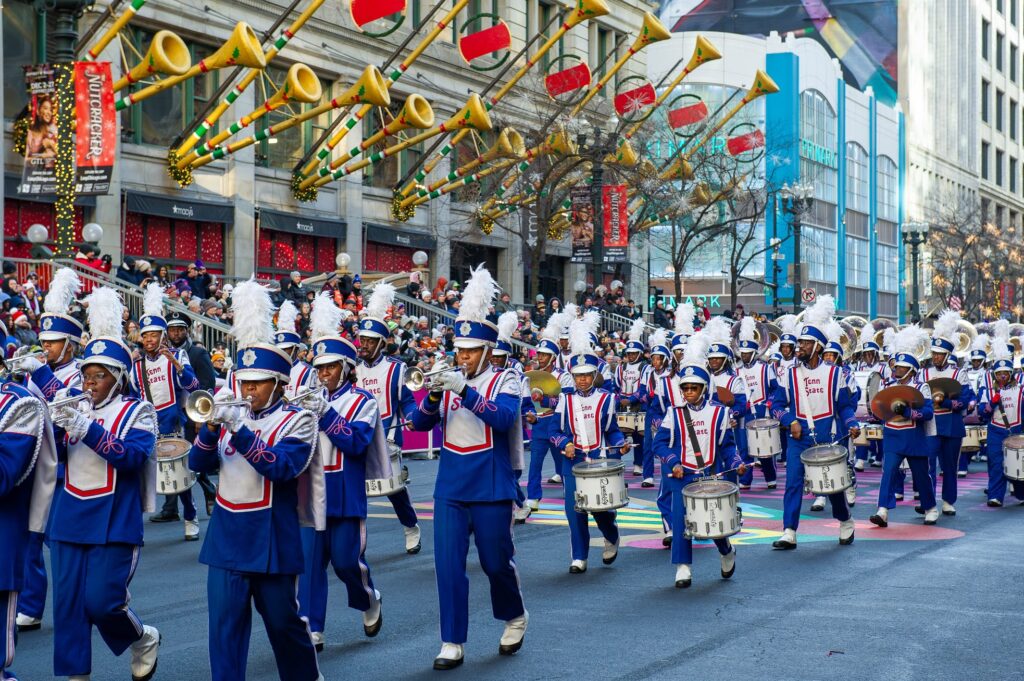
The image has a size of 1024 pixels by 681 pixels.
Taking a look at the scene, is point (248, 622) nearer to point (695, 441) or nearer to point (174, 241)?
point (695, 441)

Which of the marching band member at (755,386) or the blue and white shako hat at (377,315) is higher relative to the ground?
the blue and white shako hat at (377,315)

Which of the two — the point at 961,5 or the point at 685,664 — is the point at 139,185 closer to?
the point at 685,664

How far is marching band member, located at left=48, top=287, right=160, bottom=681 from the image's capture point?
6840 millimetres

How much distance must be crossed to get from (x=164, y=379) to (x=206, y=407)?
22.6 ft

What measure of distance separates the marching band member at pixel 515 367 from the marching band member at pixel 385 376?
0.94 meters

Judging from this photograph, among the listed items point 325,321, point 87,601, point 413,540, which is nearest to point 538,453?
point 413,540

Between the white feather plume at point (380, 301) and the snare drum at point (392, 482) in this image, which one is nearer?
the white feather plume at point (380, 301)

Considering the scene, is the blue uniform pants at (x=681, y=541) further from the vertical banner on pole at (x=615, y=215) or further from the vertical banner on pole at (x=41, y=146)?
the vertical banner on pole at (x=615, y=215)

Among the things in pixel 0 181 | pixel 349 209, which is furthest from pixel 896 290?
pixel 0 181

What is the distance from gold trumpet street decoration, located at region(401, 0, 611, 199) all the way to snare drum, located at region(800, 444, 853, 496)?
22166mm

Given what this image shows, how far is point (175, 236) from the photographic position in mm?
30781

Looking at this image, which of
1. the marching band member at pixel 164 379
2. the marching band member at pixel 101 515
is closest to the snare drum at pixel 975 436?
the marching band member at pixel 164 379

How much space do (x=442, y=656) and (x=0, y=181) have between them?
18237 millimetres

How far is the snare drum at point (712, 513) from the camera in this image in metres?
10.3
